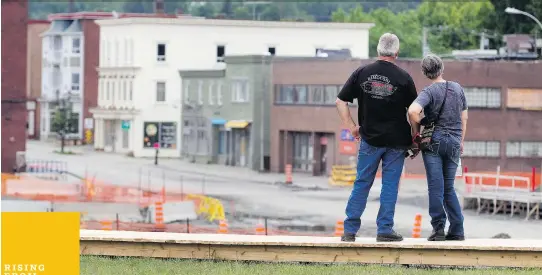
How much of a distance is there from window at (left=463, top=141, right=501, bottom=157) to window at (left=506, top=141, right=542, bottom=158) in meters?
0.50

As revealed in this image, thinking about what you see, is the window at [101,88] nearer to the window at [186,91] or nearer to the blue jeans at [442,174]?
the window at [186,91]

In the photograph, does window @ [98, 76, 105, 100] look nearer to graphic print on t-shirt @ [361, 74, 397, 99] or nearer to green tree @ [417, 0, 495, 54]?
green tree @ [417, 0, 495, 54]

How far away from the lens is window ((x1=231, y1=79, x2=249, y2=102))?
94.2 m

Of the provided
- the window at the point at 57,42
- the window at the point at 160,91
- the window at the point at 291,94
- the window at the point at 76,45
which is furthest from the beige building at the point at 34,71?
the window at the point at 291,94

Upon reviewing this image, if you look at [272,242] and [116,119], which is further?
[116,119]

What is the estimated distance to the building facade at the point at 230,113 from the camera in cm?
9138

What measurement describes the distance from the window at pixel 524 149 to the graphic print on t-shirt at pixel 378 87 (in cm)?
6283

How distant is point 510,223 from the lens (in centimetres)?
5541

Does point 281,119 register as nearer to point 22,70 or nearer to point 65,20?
point 22,70

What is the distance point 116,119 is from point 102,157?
6773 mm

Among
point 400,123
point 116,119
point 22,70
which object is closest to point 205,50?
point 116,119

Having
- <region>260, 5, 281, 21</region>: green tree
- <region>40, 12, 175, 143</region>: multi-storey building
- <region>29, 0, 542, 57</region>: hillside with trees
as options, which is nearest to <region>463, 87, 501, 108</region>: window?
<region>29, 0, 542, 57</region>: hillside with trees

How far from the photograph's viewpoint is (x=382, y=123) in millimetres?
18406

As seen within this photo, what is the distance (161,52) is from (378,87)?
91841 mm
